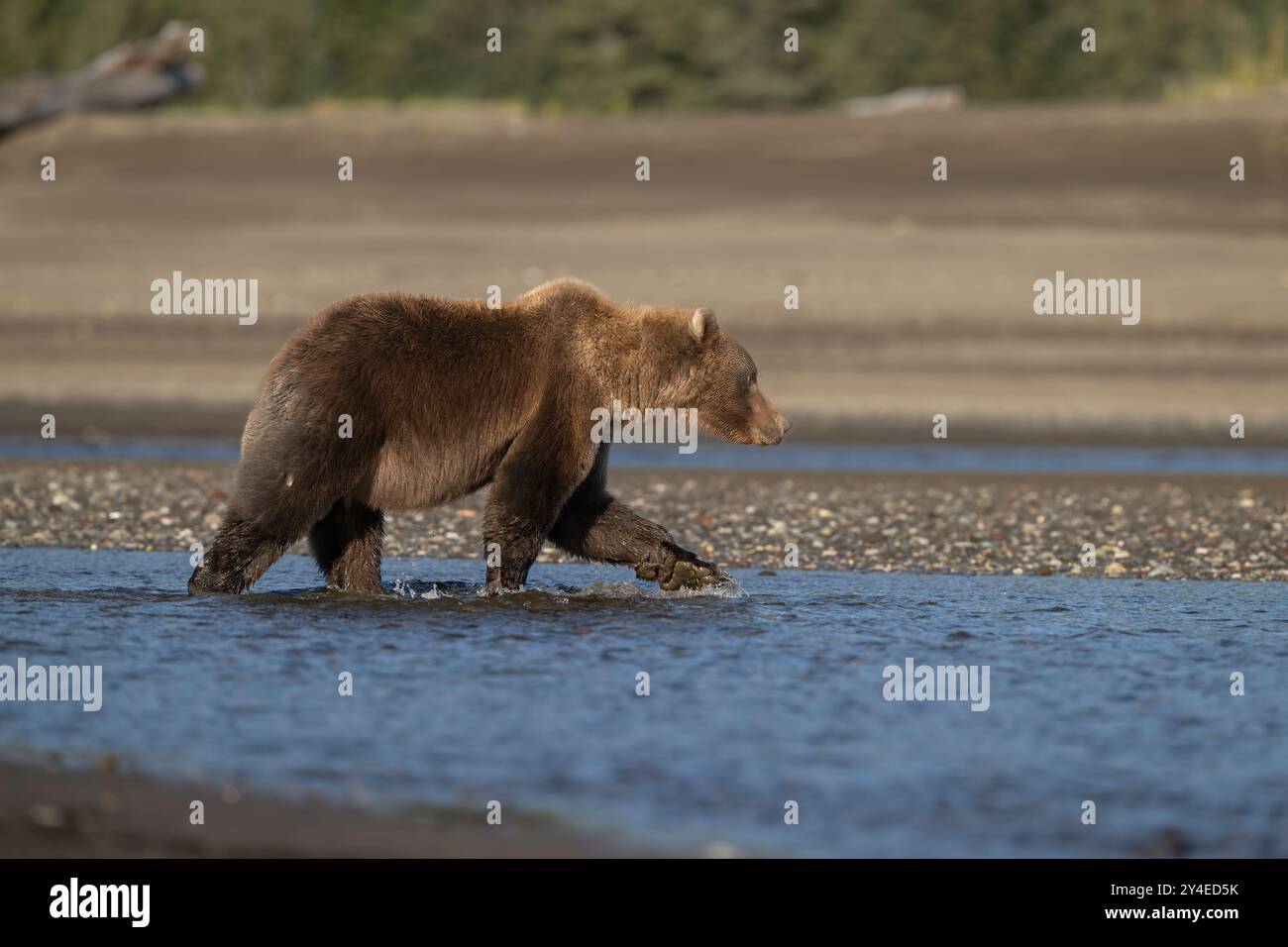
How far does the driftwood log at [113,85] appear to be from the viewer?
2516cm

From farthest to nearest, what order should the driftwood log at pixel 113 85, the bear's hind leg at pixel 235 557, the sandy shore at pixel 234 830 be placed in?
the driftwood log at pixel 113 85 → the bear's hind leg at pixel 235 557 → the sandy shore at pixel 234 830

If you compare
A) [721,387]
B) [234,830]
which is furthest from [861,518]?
[234,830]

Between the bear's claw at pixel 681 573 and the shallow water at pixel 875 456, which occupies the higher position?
the shallow water at pixel 875 456

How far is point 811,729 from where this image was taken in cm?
664

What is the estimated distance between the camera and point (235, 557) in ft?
28.1

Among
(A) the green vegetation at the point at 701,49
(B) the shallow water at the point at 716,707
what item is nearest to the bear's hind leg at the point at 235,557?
(B) the shallow water at the point at 716,707

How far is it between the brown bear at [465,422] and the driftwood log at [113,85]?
18.1 meters

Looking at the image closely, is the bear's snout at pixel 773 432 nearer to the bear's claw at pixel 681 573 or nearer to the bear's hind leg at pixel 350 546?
the bear's claw at pixel 681 573

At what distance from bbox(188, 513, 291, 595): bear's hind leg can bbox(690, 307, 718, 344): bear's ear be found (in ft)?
7.85

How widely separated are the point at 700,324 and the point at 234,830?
474 centimetres

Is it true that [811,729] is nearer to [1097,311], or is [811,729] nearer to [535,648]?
[535,648]

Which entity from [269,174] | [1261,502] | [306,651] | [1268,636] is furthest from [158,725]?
[269,174]

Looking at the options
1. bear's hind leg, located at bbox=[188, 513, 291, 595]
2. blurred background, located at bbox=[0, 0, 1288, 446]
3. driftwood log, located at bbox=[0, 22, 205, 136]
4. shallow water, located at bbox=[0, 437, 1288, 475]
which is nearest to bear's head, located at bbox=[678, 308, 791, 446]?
bear's hind leg, located at bbox=[188, 513, 291, 595]

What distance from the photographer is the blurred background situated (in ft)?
56.8
